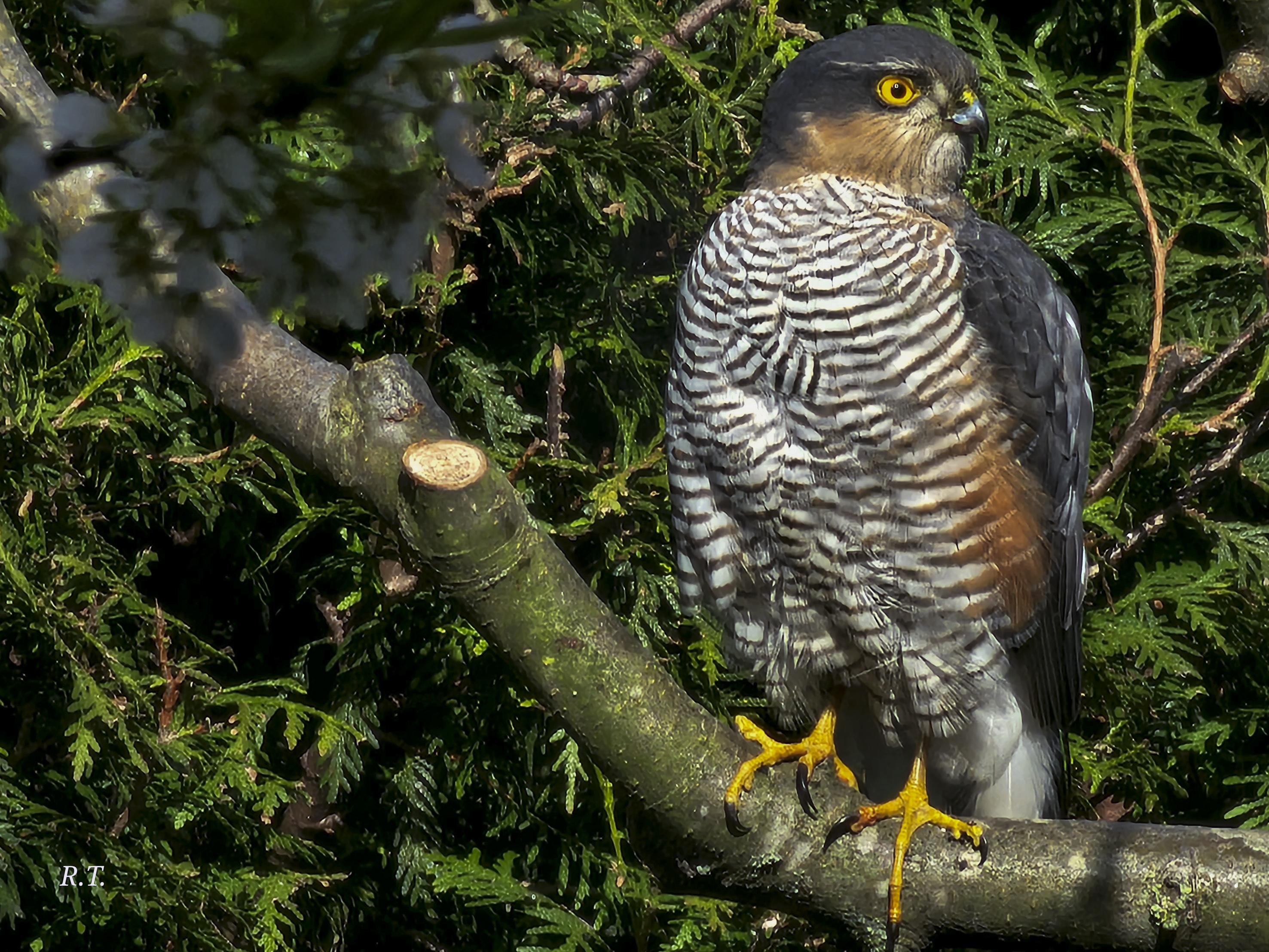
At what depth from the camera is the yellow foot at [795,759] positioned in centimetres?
192

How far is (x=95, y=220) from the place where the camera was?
785 millimetres

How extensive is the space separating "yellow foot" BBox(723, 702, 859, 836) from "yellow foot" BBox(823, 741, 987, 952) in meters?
0.07

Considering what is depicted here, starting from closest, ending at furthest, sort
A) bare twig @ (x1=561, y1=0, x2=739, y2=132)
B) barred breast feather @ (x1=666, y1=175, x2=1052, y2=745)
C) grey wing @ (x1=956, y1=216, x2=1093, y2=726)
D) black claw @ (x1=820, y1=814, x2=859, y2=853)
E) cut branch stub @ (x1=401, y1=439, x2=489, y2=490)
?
1. cut branch stub @ (x1=401, y1=439, x2=489, y2=490)
2. black claw @ (x1=820, y1=814, x2=859, y2=853)
3. barred breast feather @ (x1=666, y1=175, x2=1052, y2=745)
4. grey wing @ (x1=956, y1=216, x2=1093, y2=726)
5. bare twig @ (x1=561, y1=0, x2=739, y2=132)

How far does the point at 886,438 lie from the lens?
7.36 feet

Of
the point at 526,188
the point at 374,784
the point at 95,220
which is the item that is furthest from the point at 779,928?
the point at 95,220

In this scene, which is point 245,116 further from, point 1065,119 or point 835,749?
point 1065,119

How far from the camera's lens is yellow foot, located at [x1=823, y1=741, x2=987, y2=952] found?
197 cm

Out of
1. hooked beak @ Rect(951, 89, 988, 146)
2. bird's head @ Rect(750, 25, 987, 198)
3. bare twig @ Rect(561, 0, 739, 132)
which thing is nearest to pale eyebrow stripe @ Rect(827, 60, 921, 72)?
bird's head @ Rect(750, 25, 987, 198)

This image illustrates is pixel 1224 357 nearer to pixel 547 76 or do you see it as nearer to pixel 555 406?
pixel 555 406

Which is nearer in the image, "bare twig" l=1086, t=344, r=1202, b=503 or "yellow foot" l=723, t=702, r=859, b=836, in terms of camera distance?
"yellow foot" l=723, t=702, r=859, b=836

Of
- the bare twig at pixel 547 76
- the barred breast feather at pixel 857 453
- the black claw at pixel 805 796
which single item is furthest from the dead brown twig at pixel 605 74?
the black claw at pixel 805 796

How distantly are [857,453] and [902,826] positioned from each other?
2.04ft

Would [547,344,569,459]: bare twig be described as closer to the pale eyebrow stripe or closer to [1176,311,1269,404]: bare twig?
the pale eyebrow stripe

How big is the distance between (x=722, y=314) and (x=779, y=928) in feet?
4.06
